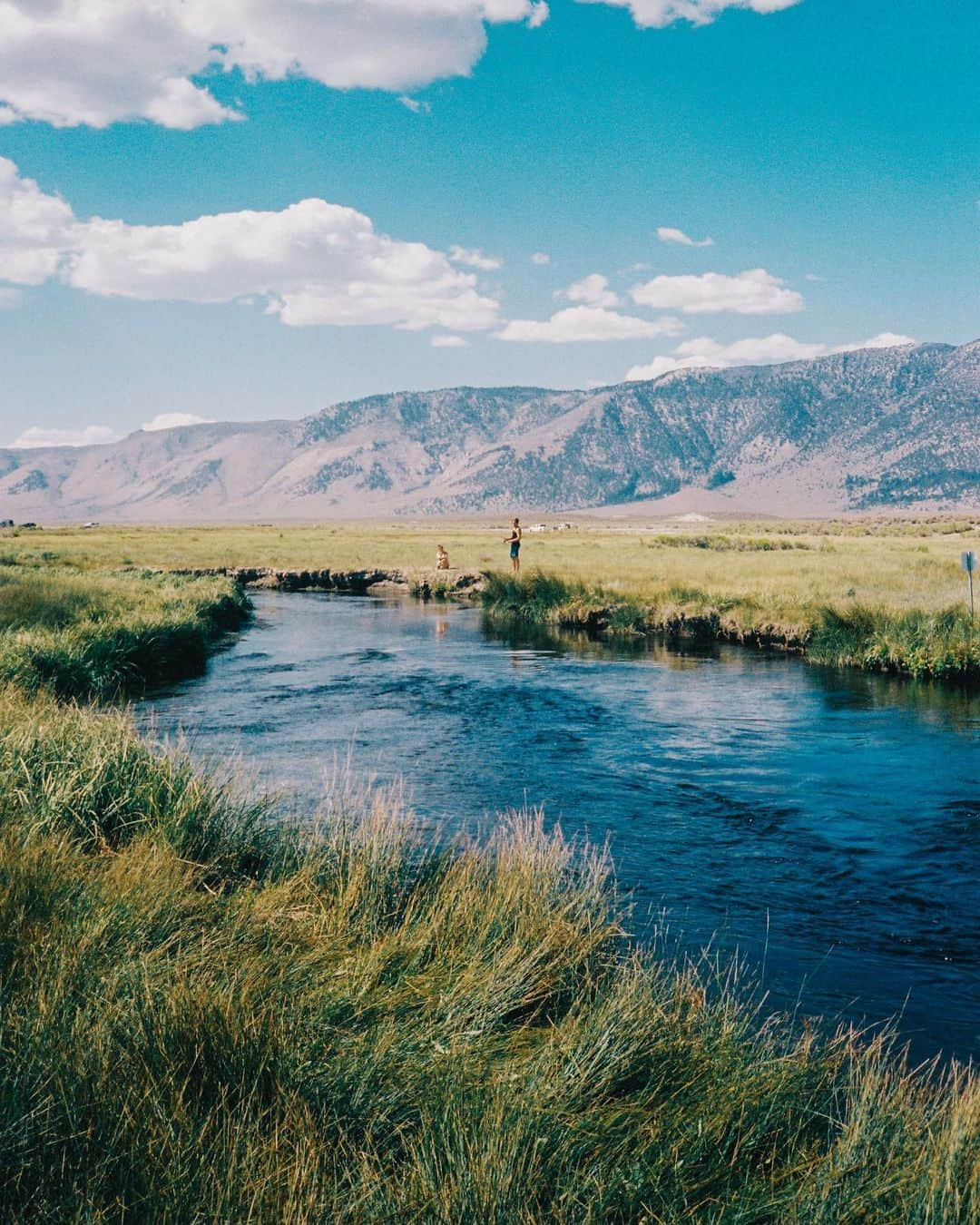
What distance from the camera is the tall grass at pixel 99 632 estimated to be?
704 inches

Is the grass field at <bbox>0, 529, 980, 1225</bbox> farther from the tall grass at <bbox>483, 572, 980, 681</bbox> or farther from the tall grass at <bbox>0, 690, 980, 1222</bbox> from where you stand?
the tall grass at <bbox>483, 572, 980, 681</bbox>

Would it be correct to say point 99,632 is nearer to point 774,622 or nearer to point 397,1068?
point 774,622

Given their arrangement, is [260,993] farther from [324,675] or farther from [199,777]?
[324,675]

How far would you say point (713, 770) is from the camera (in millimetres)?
13469

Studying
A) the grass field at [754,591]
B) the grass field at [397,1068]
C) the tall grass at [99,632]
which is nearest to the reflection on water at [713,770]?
the tall grass at [99,632]

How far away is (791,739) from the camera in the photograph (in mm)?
15352

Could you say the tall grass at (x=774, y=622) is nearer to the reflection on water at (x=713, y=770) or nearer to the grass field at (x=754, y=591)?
the grass field at (x=754, y=591)

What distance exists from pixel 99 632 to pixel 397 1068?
1794cm

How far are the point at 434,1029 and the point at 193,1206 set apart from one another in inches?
65.0

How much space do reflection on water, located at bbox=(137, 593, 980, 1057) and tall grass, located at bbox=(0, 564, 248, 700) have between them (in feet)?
3.81

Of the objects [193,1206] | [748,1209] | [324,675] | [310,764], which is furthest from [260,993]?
[324,675]

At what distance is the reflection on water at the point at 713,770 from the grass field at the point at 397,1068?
4.24 ft

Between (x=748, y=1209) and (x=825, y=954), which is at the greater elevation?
(x=748, y=1209)

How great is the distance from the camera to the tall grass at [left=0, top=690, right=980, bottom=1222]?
12.1 ft
